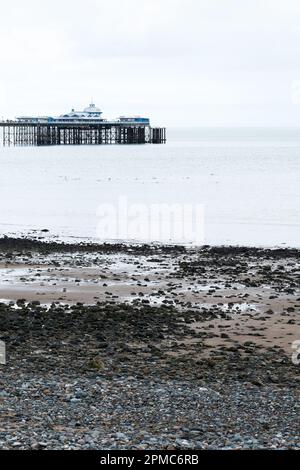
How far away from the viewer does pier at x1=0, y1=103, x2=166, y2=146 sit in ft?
523

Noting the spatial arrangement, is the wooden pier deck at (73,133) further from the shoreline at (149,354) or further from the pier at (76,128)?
Answer: the shoreline at (149,354)

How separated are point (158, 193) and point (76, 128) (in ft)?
321

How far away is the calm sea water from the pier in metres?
42.8

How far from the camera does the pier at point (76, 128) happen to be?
159m

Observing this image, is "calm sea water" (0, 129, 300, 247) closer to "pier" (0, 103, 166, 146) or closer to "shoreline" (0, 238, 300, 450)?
"shoreline" (0, 238, 300, 450)

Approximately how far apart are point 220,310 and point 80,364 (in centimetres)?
590

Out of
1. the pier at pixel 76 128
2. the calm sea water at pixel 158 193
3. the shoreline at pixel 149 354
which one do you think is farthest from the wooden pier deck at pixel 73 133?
the shoreline at pixel 149 354

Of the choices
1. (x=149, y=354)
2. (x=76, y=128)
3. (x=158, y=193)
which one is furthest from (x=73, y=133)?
(x=149, y=354)

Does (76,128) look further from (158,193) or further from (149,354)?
(149,354)

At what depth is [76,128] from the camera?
161m

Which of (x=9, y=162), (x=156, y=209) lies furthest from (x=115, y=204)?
(x=9, y=162)

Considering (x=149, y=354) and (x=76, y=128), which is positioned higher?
(x=76, y=128)

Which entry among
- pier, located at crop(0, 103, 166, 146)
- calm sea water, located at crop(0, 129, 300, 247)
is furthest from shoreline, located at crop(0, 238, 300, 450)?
pier, located at crop(0, 103, 166, 146)

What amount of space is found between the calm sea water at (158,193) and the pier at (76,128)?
42.8 metres
